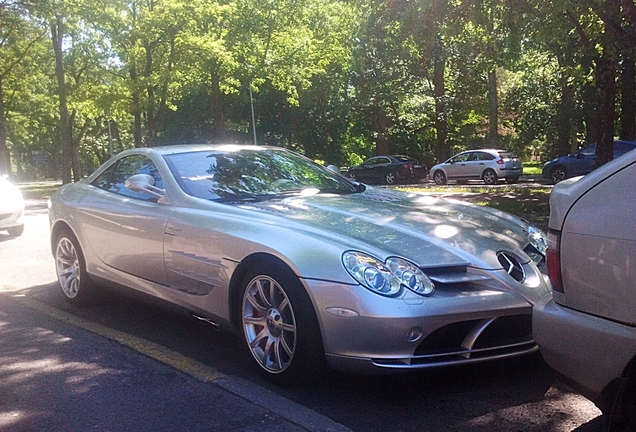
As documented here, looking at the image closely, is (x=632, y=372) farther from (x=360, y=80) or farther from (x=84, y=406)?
(x=360, y=80)

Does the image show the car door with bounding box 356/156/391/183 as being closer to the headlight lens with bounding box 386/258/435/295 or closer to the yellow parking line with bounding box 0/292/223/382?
the yellow parking line with bounding box 0/292/223/382

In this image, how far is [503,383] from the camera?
13.6ft

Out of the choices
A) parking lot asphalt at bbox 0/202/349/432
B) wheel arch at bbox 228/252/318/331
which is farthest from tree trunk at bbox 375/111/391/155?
wheel arch at bbox 228/252/318/331

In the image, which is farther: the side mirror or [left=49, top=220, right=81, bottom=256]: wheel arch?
[left=49, top=220, right=81, bottom=256]: wheel arch

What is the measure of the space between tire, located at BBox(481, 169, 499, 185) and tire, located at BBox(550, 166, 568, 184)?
2836mm

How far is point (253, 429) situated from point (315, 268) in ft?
2.97

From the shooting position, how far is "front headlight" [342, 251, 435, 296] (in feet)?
12.4

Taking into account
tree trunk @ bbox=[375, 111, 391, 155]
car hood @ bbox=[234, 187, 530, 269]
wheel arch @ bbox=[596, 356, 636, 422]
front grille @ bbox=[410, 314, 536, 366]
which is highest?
tree trunk @ bbox=[375, 111, 391, 155]

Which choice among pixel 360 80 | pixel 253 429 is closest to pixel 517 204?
pixel 253 429

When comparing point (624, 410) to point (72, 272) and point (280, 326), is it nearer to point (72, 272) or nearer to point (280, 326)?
point (280, 326)

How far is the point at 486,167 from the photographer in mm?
27719

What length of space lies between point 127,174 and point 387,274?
3.10 meters

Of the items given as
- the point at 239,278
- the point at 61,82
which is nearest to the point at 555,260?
the point at 239,278

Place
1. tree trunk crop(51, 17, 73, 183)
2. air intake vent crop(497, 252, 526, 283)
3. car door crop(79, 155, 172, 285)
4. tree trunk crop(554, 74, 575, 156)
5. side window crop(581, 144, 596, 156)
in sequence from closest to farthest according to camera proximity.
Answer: air intake vent crop(497, 252, 526, 283) < car door crop(79, 155, 172, 285) < side window crop(581, 144, 596, 156) < tree trunk crop(51, 17, 73, 183) < tree trunk crop(554, 74, 575, 156)
